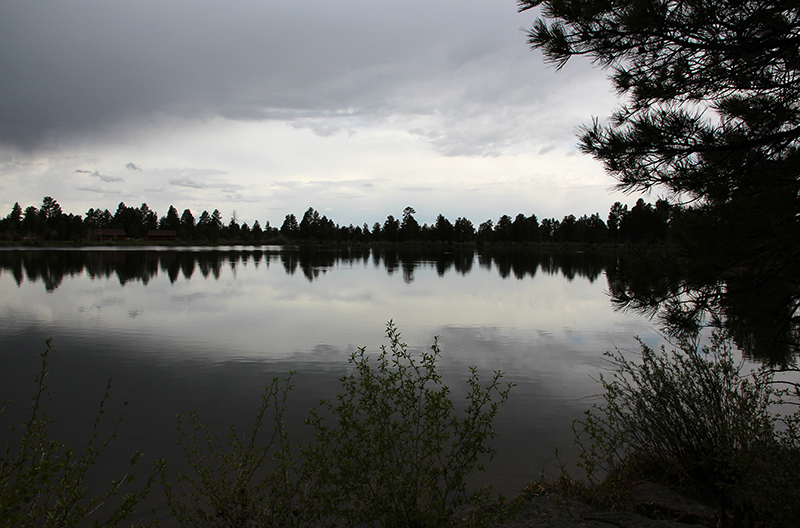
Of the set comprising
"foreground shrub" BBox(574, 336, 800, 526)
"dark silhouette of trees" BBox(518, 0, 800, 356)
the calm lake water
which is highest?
"dark silhouette of trees" BBox(518, 0, 800, 356)

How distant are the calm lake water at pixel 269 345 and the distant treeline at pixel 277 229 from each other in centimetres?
7945

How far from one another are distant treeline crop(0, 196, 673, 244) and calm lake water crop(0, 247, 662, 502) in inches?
3128

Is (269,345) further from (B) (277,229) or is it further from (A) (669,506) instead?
(B) (277,229)

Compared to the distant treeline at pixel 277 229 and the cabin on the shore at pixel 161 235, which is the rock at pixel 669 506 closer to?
the distant treeline at pixel 277 229

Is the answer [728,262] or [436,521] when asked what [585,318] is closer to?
[728,262]

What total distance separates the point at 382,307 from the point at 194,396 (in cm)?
1078

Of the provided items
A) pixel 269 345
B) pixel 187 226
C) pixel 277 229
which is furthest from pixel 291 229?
pixel 269 345

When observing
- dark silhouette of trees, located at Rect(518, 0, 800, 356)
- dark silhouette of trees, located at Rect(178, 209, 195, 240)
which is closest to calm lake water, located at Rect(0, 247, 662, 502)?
dark silhouette of trees, located at Rect(518, 0, 800, 356)

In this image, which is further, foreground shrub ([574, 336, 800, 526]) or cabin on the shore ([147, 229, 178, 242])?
cabin on the shore ([147, 229, 178, 242])

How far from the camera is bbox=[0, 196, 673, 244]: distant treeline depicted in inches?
3836

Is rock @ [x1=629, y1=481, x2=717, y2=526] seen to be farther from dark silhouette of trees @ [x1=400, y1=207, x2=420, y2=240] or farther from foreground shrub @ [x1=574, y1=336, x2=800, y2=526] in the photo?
dark silhouette of trees @ [x1=400, y1=207, x2=420, y2=240]

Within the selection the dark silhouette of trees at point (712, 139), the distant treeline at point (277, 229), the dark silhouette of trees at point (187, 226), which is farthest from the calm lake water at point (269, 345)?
the dark silhouette of trees at point (187, 226)

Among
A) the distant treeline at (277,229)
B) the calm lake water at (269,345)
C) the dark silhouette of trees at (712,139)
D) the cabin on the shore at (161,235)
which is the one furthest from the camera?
the cabin on the shore at (161,235)

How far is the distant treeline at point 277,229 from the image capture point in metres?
97.4
